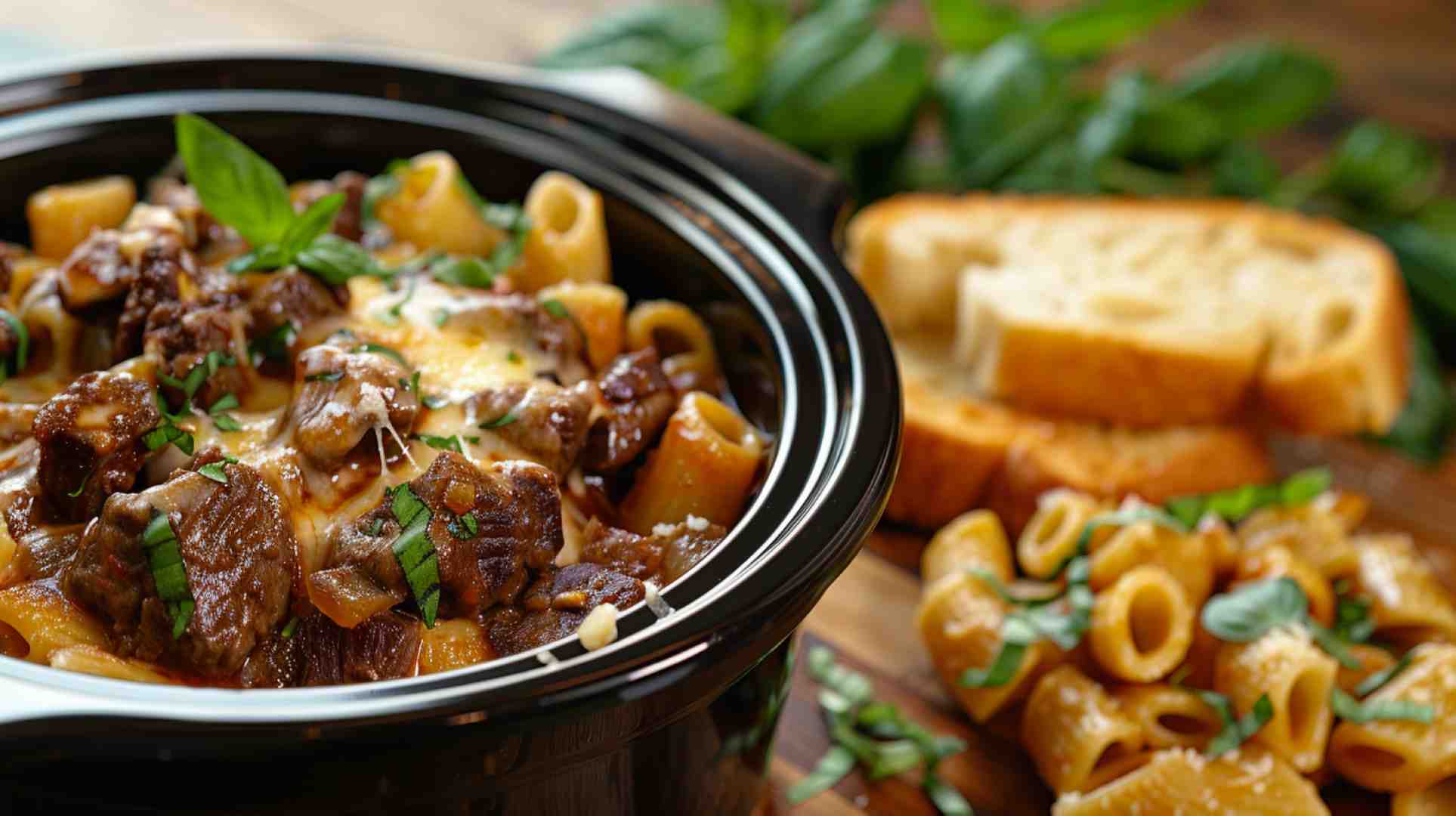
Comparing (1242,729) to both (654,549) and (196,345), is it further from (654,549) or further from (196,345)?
(196,345)

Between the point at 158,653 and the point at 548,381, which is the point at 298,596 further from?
the point at 548,381

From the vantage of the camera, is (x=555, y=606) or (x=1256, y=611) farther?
(x=1256, y=611)

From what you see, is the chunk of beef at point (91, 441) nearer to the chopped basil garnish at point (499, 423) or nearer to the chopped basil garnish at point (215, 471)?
the chopped basil garnish at point (215, 471)

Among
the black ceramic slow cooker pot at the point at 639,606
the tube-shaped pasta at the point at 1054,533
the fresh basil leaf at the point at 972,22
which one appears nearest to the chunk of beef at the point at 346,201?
the black ceramic slow cooker pot at the point at 639,606

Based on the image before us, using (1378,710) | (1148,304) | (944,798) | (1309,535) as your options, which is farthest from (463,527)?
(1148,304)

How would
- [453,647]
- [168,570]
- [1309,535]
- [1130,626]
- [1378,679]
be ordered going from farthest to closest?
[1309,535]
[1130,626]
[1378,679]
[453,647]
[168,570]

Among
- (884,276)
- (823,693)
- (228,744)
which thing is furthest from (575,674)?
(884,276)
